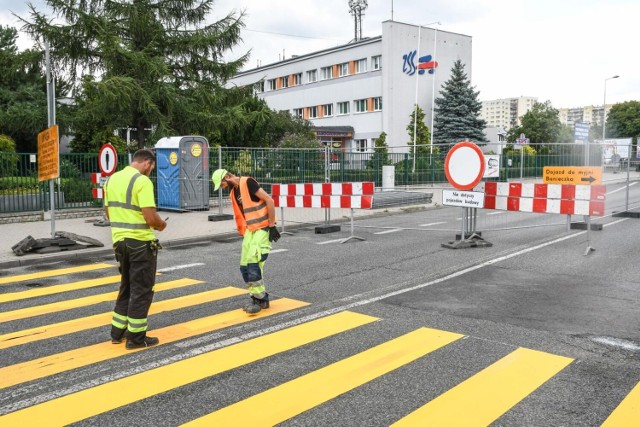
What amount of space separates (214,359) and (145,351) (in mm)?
725

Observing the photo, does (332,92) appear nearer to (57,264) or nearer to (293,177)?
(293,177)

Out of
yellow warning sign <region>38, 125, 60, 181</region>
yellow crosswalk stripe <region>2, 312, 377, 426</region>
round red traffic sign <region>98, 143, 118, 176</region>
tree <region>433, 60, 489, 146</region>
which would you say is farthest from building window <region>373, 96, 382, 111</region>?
yellow crosswalk stripe <region>2, 312, 377, 426</region>

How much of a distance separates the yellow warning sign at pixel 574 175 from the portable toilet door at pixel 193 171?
10538mm

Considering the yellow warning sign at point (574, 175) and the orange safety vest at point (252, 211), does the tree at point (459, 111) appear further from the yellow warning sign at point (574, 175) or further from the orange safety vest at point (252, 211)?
the orange safety vest at point (252, 211)

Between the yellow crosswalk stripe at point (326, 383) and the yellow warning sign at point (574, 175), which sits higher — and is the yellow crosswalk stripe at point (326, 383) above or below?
below

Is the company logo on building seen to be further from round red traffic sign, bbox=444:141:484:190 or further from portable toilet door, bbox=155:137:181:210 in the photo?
round red traffic sign, bbox=444:141:484:190

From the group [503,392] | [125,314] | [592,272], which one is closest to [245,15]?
[592,272]

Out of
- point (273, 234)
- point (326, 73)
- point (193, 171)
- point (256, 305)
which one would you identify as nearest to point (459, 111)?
point (326, 73)

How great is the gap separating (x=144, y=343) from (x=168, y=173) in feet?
46.2

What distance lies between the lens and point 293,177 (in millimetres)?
19688

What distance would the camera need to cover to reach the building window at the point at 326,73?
5677cm

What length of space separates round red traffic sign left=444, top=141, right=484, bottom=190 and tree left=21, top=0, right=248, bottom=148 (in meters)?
11.8

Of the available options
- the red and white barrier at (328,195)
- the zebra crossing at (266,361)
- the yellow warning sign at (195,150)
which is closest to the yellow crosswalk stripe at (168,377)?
the zebra crossing at (266,361)

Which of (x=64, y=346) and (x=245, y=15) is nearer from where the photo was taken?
(x=64, y=346)
